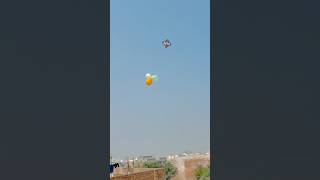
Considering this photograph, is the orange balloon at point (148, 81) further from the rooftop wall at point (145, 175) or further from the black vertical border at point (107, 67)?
the black vertical border at point (107, 67)

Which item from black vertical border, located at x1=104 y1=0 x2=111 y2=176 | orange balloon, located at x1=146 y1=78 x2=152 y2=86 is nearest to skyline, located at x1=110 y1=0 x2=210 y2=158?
orange balloon, located at x1=146 y1=78 x2=152 y2=86

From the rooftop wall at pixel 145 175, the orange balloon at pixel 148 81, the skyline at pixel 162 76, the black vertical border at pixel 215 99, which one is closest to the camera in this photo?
the black vertical border at pixel 215 99

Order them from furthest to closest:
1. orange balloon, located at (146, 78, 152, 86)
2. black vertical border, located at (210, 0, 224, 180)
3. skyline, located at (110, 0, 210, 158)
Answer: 1. skyline, located at (110, 0, 210, 158)
2. orange balloon, located at (146, 78, 152, 86)
3. black vertical border, located at (210, 0, 224, 180)

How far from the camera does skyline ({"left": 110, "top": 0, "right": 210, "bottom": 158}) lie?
6707 mm

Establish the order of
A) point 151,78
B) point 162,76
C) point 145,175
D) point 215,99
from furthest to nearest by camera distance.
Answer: point 162,76, point 151,78, point 145,175, point 215,99

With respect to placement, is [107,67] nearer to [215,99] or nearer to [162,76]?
[215,99]

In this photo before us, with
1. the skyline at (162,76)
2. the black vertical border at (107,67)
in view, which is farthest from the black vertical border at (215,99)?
the skyline at (162,76)

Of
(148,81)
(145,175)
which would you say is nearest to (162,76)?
(148,81)

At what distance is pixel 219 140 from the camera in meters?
1.75

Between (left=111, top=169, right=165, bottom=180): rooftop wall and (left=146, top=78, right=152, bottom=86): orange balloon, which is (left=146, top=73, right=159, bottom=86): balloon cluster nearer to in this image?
(left=146, top=78, right=152, bottom=86): orange balloon

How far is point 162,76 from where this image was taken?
20.8ft

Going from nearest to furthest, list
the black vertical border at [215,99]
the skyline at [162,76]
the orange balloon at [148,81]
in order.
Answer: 1. the black vertical border at [215,99]
2. the orange balloon at [148,81]
3. the skyline at [162,76]

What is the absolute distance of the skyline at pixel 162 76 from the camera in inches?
264

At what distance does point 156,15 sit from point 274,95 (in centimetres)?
639
